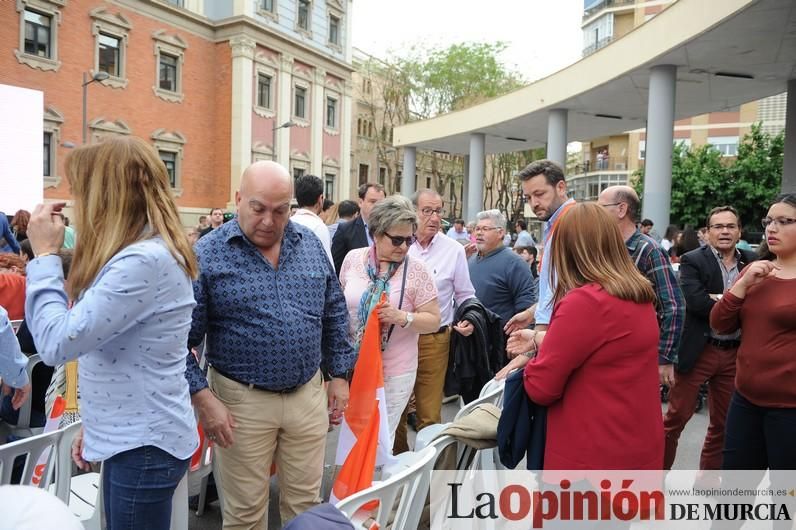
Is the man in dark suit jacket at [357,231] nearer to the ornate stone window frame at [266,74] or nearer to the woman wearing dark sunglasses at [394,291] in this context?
the woman wearing dark sunglasses at [394,291]

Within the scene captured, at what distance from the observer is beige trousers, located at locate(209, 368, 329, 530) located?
2.57 m

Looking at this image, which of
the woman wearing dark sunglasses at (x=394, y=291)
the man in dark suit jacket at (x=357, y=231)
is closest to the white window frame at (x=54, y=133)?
the man in dark suit jacket at (x=357, y=231)

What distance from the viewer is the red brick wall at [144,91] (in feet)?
77.2

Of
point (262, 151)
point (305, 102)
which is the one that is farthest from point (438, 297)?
point (305, 102)

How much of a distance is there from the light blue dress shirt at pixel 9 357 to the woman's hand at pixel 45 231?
29.4 inches

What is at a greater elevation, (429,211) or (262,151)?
(262,151)

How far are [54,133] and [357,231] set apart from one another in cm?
2324

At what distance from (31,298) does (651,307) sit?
213 centimetres

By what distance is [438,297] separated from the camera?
4.14m

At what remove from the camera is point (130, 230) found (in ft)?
6.17

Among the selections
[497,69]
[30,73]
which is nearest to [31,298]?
[30,73]

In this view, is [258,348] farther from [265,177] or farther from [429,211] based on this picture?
[429,211]

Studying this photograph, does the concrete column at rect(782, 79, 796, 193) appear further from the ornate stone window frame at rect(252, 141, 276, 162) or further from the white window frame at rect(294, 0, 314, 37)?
the white window frame at rect(294, 0, 314, 37)

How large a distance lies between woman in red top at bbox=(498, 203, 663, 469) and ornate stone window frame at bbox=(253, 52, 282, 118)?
31.2m
